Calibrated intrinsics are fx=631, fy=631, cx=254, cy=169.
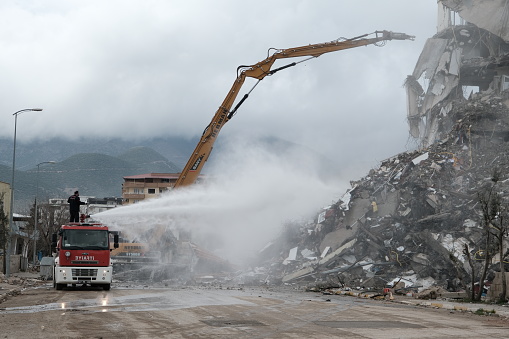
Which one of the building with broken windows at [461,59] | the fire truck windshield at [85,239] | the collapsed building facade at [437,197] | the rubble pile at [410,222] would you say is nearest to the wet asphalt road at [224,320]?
the fire truck windshield at [85,239]

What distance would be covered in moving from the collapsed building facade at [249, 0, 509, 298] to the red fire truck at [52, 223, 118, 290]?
394 inches

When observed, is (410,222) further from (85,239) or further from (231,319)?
(231,319)

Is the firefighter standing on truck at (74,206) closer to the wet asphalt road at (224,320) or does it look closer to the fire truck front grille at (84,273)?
the fire truck front grille at (84,273)

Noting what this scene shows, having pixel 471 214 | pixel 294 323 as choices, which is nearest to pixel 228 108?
pixel 471 214

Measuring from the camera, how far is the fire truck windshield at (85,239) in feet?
81.3

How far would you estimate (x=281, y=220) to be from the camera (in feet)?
130

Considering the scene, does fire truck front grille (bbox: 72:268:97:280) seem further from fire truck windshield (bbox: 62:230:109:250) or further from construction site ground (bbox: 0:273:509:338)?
construction site ground (bbox: 0:273:509:338)

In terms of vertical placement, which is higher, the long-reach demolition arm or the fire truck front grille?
the long-reach demolition arm

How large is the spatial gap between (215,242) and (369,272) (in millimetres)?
11615

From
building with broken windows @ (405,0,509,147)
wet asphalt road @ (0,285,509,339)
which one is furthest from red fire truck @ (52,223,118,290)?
building with broken windows @ (405,0,509,147)

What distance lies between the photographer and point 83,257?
24.7 metres

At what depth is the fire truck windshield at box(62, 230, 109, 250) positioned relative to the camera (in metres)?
24.8

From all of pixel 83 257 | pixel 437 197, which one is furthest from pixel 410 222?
pixel 83 257

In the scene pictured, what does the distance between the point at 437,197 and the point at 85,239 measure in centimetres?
1698
